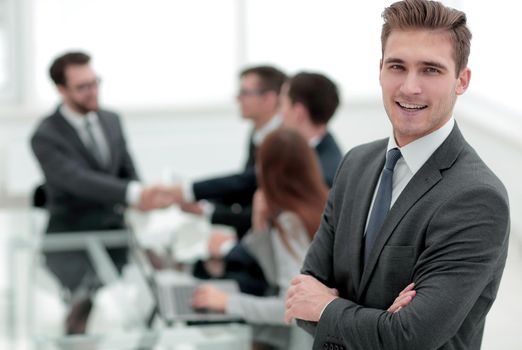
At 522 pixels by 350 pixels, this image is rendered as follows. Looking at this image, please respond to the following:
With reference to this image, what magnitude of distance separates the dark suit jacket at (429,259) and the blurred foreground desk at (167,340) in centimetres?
90

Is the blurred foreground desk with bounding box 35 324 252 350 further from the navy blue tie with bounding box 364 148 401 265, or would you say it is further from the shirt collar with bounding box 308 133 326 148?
the shirt collar with bounding box 308 133 326 148

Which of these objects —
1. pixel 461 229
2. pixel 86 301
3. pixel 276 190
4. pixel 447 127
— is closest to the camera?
pixel 461 229

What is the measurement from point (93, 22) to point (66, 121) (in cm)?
250

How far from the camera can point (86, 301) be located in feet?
10.8

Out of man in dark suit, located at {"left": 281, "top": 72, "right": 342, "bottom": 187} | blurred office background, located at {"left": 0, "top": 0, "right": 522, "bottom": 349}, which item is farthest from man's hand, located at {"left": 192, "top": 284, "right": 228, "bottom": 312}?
blurred office background, located at {"left": 0, "top": 0, "right": 522, "bottom": 349}

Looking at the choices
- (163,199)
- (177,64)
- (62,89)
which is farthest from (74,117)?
(177,64)

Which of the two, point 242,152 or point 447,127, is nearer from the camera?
point 447,127

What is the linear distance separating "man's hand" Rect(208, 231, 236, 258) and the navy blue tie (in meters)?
1.93

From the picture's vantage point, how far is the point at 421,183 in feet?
5.95

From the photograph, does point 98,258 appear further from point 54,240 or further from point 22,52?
point 22,52

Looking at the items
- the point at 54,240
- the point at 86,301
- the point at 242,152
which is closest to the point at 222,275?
the point at 86,301

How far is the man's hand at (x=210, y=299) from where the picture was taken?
3.09 meters

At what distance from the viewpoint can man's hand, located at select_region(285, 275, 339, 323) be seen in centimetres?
196

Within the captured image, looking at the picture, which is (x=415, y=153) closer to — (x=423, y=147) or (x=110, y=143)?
(x=423, y=147)
